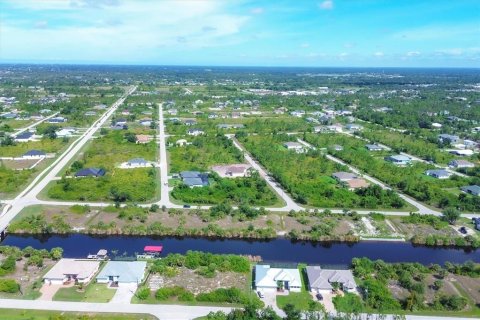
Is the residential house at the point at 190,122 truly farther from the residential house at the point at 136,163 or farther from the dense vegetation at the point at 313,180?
the residential house at the point at 136,163

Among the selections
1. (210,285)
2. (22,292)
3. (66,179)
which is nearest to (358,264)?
(210,285)

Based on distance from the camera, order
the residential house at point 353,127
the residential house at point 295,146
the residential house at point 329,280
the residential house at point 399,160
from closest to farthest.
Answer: the residential house at point 329,280, the residential house at point 399,160, the residential house at point 295,146, the residential house at point 353,127

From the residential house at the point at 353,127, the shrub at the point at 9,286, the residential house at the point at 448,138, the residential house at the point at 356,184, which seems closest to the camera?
the shrub at the point at 9,286

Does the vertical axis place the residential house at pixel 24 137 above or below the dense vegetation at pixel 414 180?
above

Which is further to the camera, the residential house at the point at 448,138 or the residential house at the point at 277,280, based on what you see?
the residential house at the point at 448,138

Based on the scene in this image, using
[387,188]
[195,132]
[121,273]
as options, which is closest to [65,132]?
[195,132]

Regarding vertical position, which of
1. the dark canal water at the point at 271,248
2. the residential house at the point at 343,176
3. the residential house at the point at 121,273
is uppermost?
the residential house at the point at 343,176

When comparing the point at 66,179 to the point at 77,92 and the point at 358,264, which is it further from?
the point at 77,92

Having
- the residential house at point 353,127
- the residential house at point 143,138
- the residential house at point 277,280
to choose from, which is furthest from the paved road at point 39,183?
the residential house at point 353,127
